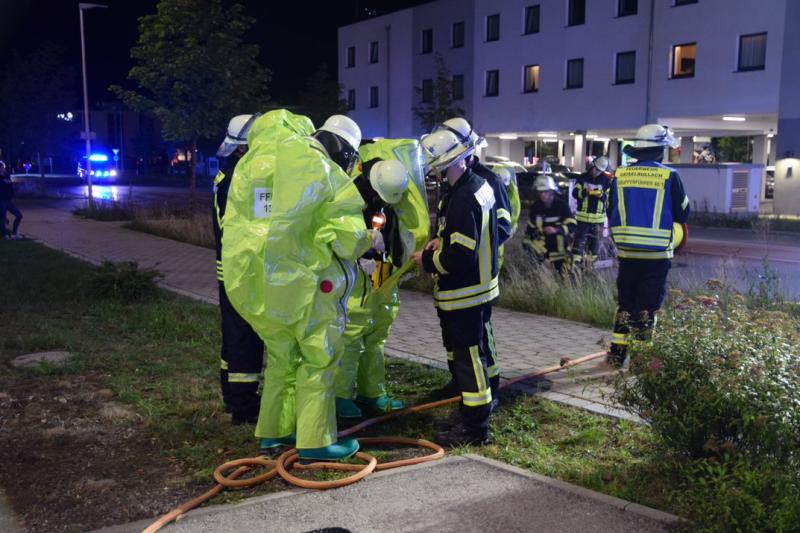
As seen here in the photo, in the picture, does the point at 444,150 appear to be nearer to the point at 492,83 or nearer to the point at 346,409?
the point at 346,409

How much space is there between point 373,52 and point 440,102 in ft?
37.9

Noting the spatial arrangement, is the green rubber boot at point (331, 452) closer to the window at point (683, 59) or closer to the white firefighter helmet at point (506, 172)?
the white firefighter helmet at point (506, 172)

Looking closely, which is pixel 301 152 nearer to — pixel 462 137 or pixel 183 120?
pixel 462 137

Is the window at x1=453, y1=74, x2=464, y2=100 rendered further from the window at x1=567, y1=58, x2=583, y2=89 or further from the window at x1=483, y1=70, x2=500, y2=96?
the window at x1=567, y1=58, x2=583, y2=89

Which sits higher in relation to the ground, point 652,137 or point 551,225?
point 652,137

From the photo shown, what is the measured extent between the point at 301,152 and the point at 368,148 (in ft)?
5.22

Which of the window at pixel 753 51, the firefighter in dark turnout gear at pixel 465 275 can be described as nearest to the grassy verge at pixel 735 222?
the window at pixel 753 51

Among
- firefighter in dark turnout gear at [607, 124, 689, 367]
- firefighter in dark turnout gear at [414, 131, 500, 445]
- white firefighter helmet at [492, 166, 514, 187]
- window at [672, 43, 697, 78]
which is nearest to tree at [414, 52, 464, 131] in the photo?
window at [672, 43, 697, 78]

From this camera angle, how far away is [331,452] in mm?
4477

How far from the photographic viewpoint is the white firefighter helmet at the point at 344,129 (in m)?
4.80

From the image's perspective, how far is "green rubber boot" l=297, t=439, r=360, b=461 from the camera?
4438mm

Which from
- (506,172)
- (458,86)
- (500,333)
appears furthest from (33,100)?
(500,333)

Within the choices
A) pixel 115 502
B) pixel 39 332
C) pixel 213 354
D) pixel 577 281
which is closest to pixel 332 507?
pixel 115 502

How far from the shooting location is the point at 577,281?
9.41 metres
